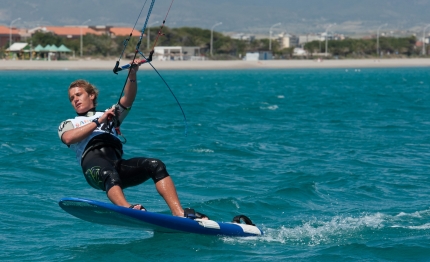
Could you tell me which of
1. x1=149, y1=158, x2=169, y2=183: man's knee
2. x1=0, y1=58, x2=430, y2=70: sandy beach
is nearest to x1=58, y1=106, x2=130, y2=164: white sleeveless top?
x1=149, y1=158, x2=169, y2=183: man's knee

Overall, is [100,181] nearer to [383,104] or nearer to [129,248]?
[129,248]

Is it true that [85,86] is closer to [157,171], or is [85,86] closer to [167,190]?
[157,171]

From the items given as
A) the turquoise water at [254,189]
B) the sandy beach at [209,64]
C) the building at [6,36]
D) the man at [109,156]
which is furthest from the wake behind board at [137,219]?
the building at [6,36]

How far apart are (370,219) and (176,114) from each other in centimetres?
1950

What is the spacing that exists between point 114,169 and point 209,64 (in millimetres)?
110947

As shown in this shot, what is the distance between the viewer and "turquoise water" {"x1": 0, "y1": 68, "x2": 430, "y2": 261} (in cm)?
Answer: 835

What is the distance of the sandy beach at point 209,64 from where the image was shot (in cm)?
10034

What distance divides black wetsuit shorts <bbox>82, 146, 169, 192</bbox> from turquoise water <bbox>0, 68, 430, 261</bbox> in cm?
82

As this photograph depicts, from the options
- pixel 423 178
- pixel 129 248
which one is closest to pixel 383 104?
pixel 423 178

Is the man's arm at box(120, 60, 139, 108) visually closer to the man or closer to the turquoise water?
the man

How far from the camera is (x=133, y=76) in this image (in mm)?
7844

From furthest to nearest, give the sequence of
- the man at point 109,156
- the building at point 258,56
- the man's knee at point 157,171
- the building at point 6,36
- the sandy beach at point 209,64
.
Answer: the building at point 6,36 < the building at point 258,56 < the sandy beach at point 209,64 < the man's knee at point 157,171 < the man at point 109,156

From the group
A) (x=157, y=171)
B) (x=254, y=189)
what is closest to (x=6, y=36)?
(x=254, y=189)

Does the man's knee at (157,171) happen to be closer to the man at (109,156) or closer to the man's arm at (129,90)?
the man at (109,156)
